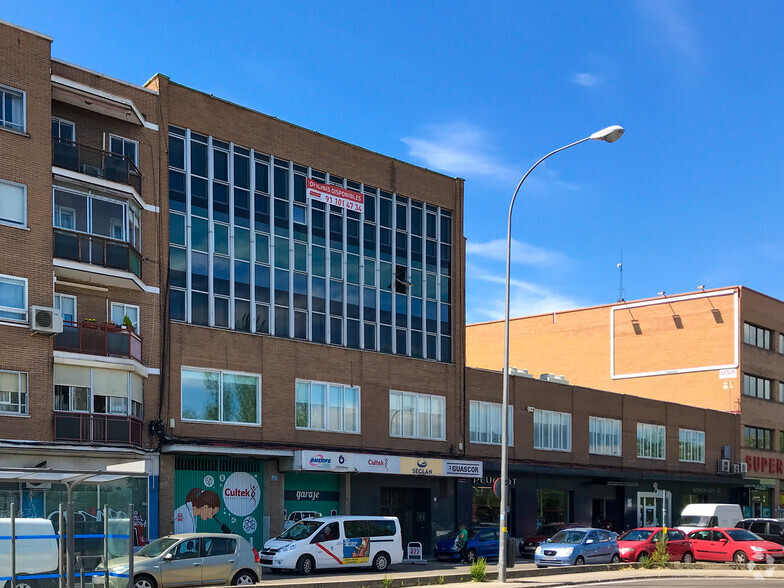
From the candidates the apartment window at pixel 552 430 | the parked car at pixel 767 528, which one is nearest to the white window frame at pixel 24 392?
the apartment window at pixel 552 430

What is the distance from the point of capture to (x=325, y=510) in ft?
121

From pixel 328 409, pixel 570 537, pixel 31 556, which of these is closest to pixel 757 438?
pixel 570 537

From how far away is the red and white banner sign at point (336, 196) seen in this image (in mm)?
38250

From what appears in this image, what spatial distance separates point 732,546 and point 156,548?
22.4 m

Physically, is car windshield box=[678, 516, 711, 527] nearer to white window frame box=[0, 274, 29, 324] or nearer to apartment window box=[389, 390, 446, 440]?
apartment window box=[389, 390, 446, 440]

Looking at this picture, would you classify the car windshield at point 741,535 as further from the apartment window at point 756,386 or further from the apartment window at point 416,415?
the apartment window at point 756,386

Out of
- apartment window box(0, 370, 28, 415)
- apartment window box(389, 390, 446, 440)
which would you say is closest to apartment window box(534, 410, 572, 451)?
apartment window box(389, 390, 446, 440)

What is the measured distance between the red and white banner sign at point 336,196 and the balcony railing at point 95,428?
12099 mm

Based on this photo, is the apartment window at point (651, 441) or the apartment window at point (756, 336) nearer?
the apartment window at point (651, 441)

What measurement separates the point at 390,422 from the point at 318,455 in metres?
5.55

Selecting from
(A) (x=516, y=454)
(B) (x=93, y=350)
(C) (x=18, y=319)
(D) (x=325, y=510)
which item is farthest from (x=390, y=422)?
(C) (x=18, y=319)

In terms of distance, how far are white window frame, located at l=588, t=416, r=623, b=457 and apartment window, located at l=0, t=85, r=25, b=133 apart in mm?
31971

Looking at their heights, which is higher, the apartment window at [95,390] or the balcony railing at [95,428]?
the apartment window at [95,390]

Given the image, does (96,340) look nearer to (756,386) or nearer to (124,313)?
(124,313)
